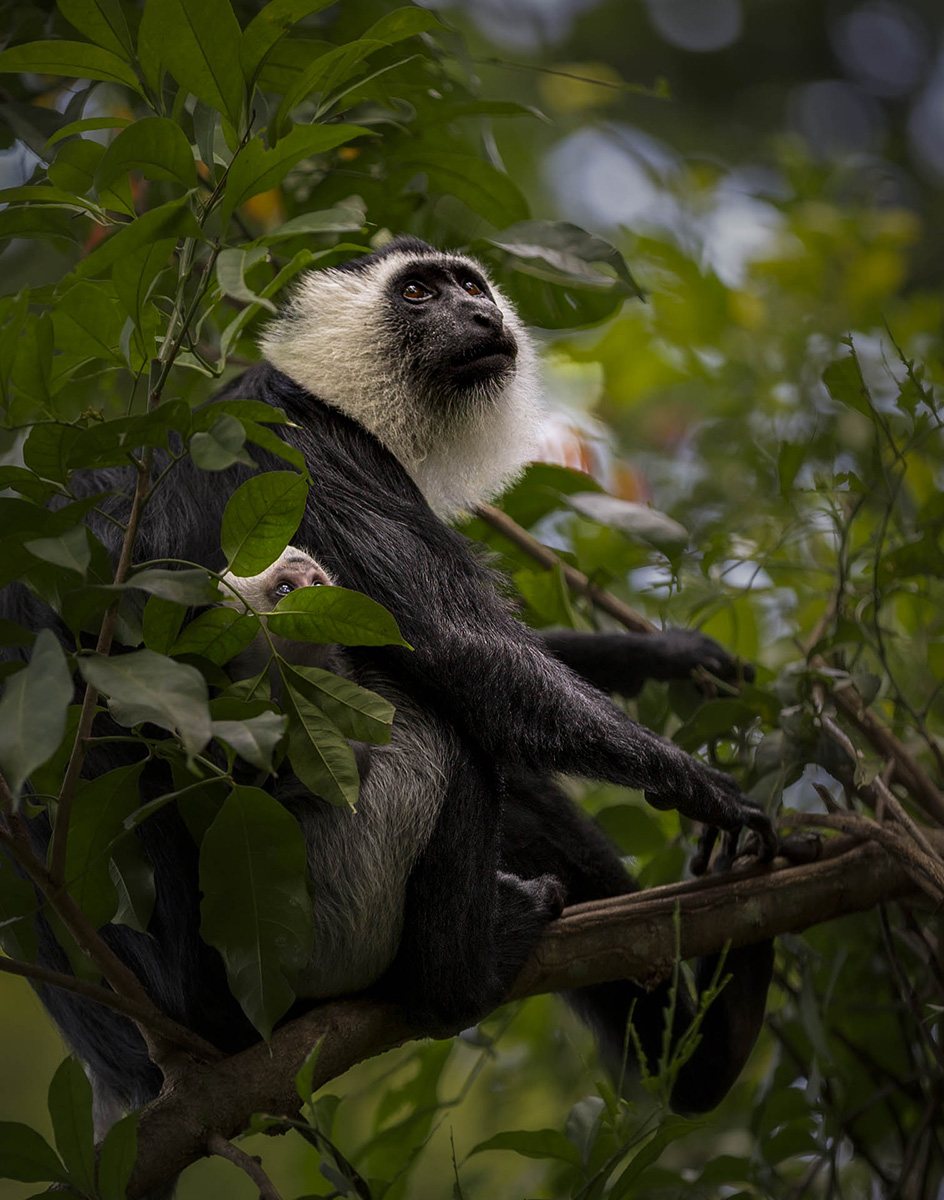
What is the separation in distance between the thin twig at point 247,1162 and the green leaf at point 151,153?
1340 millimetres

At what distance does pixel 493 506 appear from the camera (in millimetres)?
3338

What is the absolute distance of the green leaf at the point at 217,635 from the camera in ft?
5.09

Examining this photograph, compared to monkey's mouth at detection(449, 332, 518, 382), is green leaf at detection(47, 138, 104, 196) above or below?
above

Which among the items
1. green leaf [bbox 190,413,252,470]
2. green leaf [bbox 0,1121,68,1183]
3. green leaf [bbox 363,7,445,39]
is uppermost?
green leaf [bbox 363,7,445,39]

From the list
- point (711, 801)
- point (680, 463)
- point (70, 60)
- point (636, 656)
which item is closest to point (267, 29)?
point (70, 60)

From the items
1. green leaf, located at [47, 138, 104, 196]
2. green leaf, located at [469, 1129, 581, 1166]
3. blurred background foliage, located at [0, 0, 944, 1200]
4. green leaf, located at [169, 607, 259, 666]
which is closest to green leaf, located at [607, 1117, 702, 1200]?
blurred background foliage, located at [0, 0, 944, 1200]

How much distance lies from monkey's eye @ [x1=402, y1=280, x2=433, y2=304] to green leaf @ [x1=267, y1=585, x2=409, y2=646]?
1.89 metres

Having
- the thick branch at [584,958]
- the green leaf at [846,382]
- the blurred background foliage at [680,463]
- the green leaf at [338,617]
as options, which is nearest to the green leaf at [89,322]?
the blurred background foliage at [680,463]

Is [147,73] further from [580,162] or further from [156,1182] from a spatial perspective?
[580,162]

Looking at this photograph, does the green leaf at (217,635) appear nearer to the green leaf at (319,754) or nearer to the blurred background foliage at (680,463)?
the green leaf at (319,754)

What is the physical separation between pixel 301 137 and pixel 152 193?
1.78m

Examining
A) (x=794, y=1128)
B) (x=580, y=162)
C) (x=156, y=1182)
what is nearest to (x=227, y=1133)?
(x=156, y=1182)

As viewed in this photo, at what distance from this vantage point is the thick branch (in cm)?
180

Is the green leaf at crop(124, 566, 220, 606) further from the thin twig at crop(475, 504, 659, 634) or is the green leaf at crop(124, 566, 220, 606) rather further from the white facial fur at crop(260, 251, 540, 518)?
the thin twig at crop(475, 504, 659, 634)
